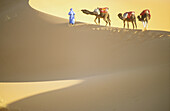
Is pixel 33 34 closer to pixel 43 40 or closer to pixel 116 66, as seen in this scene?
pixel 43 40

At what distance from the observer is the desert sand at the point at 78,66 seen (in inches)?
150

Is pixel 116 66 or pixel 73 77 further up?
pixel 116 66

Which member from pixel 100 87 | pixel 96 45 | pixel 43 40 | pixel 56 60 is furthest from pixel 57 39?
pixel 100 87

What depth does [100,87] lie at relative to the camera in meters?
4.69

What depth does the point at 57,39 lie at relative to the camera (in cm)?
786

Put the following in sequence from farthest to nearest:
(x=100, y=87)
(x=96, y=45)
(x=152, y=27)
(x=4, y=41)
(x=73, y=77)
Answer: (x=152, y=27) → (x=4, y=41) → (x=96, y=45) → (x=73, y=77) → (x=100, y=87)

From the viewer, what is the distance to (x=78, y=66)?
6.99m

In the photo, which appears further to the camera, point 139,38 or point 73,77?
point 139,38

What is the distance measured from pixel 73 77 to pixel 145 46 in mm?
3812

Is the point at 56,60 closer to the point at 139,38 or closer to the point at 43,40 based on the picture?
the point at 43,40

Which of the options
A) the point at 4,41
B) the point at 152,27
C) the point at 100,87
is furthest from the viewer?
the point at 152,27

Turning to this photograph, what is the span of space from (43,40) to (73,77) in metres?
2.93

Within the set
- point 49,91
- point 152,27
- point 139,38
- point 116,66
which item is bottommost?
point 49,91

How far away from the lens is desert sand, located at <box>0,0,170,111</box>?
3.81 meters
